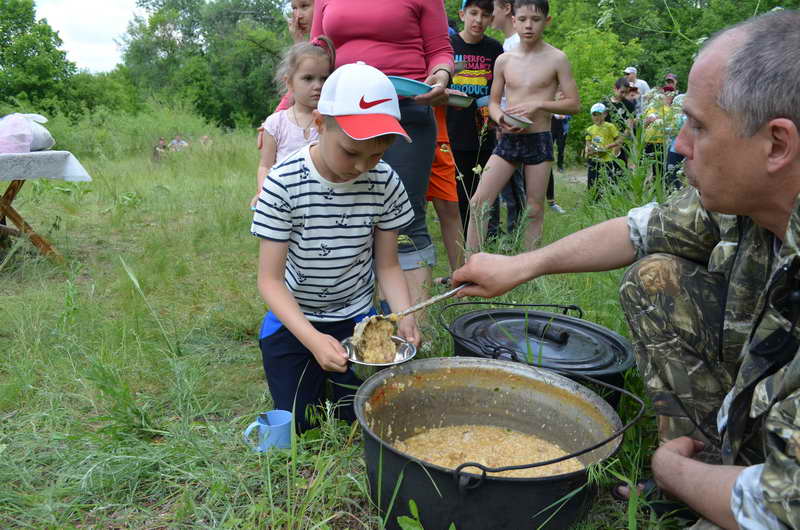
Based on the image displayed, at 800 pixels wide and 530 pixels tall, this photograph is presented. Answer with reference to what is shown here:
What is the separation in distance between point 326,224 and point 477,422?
0.89 metres

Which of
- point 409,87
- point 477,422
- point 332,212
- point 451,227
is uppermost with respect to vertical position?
point 409,87

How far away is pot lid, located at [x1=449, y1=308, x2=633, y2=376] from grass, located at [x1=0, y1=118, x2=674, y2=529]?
0.22 meters

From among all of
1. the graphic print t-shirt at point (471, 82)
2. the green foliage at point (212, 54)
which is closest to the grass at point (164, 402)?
the graphic print t-shirt at point (471, 82)

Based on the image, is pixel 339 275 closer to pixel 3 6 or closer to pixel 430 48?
pixel 430 48

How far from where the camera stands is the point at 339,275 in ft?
7.55

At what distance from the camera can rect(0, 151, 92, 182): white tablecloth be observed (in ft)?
13.4

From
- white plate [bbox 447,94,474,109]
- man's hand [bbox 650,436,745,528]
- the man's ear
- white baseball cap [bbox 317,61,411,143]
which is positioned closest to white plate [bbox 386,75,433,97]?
white plate [bbox 447,94,474,109]

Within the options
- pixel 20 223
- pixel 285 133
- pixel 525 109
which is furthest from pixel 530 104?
pixel 20 223

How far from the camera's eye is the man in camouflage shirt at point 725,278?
4.06ft

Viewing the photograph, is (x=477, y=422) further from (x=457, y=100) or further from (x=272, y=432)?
(x=457, y=100)

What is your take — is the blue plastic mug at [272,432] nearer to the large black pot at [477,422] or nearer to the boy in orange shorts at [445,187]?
the large black pot at [477,422]

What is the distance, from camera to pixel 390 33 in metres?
2.92

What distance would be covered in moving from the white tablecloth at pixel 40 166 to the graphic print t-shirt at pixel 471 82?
8.87 feet

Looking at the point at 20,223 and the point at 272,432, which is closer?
the point at 272,432
